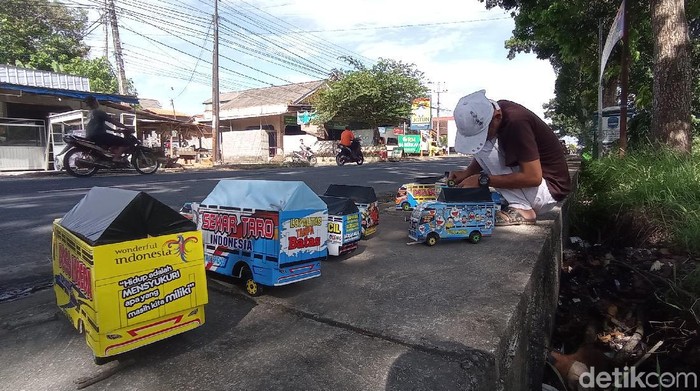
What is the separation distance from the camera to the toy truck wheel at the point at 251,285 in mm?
2070

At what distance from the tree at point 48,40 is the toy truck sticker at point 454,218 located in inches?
1034

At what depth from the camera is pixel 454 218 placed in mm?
3107

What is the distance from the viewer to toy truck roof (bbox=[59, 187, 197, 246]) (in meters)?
1.41

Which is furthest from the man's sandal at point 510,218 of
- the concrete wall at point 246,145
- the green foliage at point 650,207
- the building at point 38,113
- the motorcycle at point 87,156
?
the concrete wall at point 246,145

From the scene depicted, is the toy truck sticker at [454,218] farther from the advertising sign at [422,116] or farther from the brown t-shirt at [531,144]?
the advertising sign at [422,116]

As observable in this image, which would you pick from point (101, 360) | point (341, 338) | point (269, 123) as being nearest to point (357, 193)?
point (341, 338)

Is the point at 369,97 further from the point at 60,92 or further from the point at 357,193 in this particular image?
the point at 357,193

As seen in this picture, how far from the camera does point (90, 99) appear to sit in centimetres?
986

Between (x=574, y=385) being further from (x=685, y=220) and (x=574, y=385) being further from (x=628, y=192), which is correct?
(x=628, y=192)

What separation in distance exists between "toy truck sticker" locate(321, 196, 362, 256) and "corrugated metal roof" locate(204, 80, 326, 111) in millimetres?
26496

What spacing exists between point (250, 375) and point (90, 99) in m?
10.5

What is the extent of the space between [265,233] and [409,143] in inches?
1134

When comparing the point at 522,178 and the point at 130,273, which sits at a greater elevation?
the point at 522,178

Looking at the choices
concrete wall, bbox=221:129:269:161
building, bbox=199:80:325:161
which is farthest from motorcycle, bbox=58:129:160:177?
building, bbox=199:80:325:161
